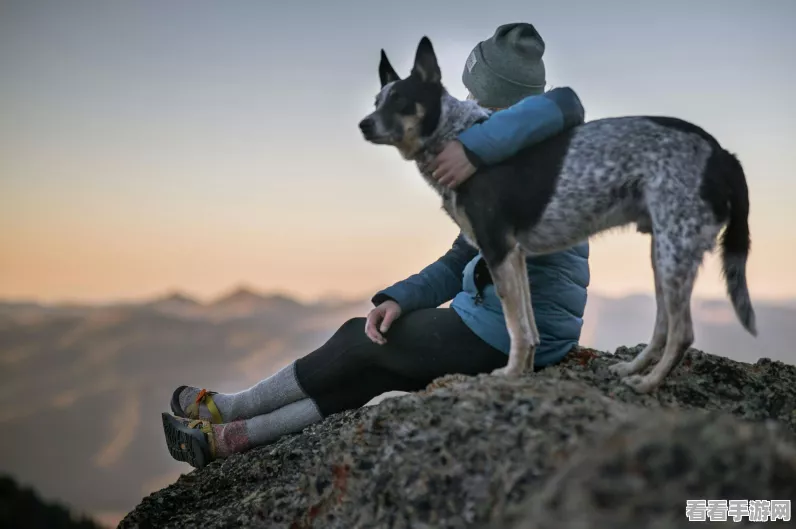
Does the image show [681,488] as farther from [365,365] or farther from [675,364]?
[365,365]

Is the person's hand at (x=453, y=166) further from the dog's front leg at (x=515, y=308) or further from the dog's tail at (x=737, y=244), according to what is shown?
the dog's tail at (x=737, y=244)

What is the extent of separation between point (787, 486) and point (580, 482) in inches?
26.2

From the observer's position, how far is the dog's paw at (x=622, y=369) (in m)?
3.81

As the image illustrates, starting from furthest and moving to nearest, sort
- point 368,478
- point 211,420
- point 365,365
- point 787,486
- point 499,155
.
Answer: point 211,420 < point 365,365 < point 499,155 < point 368,478 < point 787,486

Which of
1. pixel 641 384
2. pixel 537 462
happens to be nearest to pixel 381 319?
pixel 641 384

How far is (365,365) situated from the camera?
14.6 ft

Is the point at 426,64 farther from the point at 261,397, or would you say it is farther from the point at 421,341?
the point at 261,397

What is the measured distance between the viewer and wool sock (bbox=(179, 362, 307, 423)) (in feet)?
15.1

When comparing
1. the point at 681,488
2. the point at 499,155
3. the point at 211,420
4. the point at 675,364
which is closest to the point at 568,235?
the point at 499,155

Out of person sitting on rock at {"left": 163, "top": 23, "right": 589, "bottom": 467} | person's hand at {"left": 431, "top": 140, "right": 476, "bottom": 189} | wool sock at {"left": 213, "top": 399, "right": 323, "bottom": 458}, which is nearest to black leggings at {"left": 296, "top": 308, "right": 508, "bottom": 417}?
person sitting on rock at {"left": 163, "top": 23, "right": 589, "bottom": 467}

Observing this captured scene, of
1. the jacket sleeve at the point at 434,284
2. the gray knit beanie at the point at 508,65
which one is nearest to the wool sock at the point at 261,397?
the jacket sleeve at the point at 434,284

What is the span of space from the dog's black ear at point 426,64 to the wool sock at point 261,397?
2051mm

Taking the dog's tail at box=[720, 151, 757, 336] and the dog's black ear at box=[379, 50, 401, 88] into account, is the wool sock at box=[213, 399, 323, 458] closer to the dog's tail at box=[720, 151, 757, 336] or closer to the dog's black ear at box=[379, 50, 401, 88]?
the dog's black ear at box=[379, 50, 401, 88]

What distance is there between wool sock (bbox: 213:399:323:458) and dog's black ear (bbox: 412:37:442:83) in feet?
7.19
